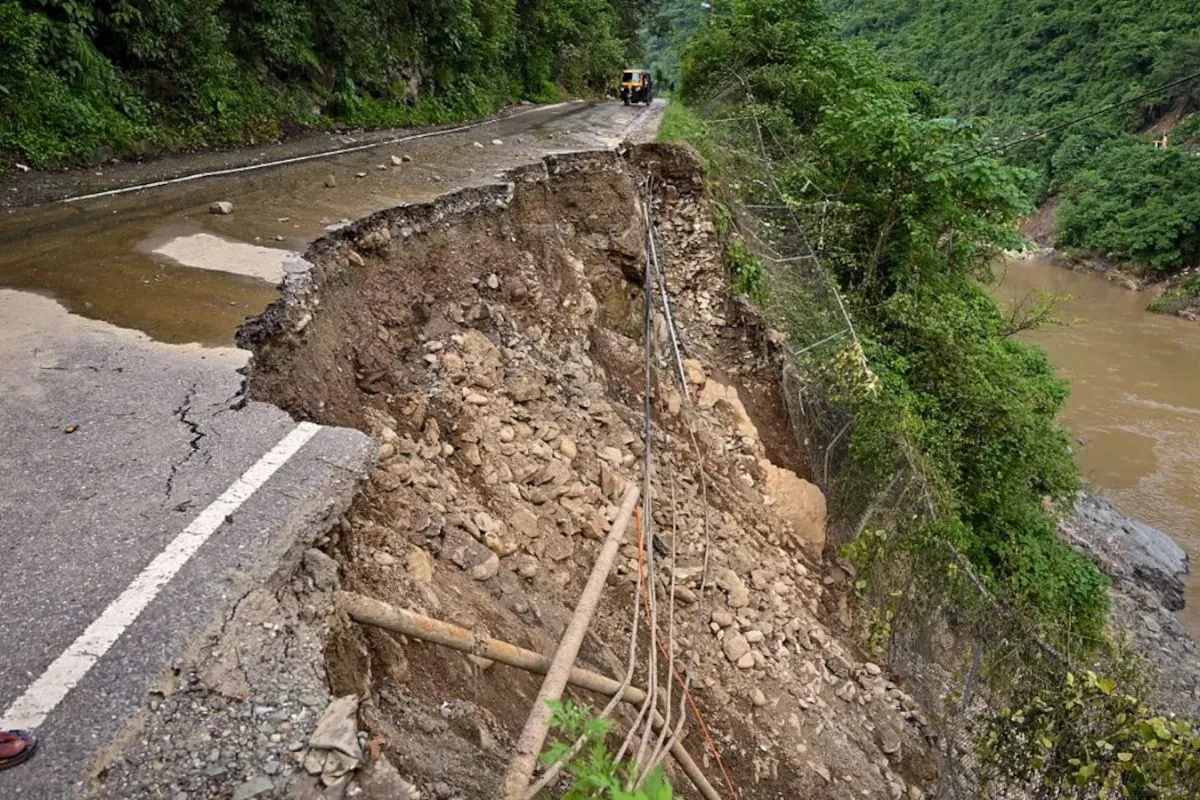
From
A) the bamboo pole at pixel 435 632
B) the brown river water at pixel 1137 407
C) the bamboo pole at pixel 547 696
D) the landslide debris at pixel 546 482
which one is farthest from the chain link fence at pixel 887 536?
the brown river water at pixel 1137 407

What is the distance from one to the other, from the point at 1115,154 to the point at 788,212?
3797cm

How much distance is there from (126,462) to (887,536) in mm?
6038

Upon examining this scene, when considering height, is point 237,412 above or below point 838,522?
above

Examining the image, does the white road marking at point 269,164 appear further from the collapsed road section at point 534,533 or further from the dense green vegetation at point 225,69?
the collapsed road section at point 534,533

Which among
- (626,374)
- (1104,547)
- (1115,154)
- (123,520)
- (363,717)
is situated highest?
(123,520)

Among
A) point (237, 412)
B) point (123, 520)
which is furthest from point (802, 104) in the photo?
point (123, 520)

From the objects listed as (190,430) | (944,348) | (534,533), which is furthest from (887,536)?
(190,430)

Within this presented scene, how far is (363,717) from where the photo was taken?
2.68 metres

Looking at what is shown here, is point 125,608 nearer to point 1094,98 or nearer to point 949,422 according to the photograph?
point 949,422

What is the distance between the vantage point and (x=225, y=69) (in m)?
11.6

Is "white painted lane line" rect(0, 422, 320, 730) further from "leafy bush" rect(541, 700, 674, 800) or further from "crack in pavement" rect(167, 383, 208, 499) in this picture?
"leafy bush" rect(541, 700, 674, 800)

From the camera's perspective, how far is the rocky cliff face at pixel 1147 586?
11.1 metres

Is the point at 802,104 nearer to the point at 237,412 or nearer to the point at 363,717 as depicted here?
the point at 237,412

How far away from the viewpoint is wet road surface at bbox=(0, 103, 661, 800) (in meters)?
2.52
